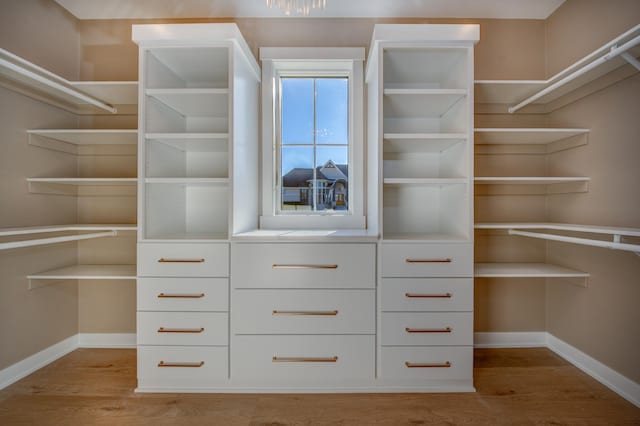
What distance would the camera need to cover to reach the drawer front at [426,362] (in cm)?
185

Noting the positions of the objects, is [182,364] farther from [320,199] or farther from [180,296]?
[320,199]

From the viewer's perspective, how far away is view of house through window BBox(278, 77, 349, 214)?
8.52ft

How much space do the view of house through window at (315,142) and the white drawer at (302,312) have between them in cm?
90

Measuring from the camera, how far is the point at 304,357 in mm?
1847

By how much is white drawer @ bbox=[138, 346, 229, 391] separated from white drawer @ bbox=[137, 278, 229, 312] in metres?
0.24

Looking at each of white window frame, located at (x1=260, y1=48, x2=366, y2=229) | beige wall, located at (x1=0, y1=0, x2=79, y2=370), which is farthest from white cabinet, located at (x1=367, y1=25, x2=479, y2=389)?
beige wall, located at (x1=0, y1=0, x2=79, y2=370)

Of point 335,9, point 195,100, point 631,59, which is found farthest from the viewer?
point 335,9

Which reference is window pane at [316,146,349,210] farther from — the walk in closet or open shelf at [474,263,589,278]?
open shelf at [474,263,589,278]

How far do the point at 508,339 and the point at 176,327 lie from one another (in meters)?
2.45

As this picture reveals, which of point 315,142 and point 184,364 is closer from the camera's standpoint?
point 184,364

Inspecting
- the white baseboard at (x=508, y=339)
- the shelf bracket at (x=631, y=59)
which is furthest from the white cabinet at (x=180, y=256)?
the shelf bracket at (x=631, y=59)

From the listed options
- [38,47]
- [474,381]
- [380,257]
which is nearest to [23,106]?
[38,47]

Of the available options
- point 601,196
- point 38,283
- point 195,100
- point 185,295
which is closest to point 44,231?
point 38,283

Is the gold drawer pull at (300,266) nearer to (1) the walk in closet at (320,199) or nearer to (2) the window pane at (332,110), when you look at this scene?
(1) the walk in closet at (320,199)
